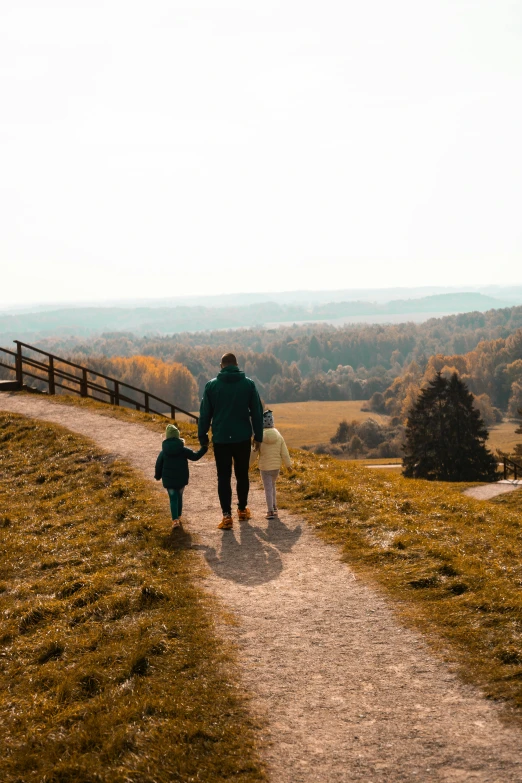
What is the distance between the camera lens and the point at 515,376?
194375 millimetres

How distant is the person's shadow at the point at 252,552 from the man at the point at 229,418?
0.54 meters

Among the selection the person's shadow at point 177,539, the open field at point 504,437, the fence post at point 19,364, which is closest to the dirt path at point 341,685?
the person's shadow at point 177,539

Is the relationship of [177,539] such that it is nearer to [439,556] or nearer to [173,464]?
[173,464]

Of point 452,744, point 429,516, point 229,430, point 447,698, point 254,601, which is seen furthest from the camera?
point 429,516

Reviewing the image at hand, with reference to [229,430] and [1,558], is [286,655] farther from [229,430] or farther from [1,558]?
[1,558]

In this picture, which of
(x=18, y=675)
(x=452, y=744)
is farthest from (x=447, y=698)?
(x=18, y=675)

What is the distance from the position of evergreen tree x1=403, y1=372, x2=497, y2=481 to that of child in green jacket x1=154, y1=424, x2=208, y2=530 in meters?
47.8

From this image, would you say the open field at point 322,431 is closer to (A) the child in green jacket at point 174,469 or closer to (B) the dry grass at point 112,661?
(A) the child in green jacket at point 174,469

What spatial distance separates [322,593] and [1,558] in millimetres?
6072

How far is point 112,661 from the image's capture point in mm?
8031

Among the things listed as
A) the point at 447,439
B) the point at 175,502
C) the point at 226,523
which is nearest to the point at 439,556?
the point at 226,523

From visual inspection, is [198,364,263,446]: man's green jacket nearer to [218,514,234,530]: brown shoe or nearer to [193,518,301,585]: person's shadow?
[218,514,234,530]: brown shoe

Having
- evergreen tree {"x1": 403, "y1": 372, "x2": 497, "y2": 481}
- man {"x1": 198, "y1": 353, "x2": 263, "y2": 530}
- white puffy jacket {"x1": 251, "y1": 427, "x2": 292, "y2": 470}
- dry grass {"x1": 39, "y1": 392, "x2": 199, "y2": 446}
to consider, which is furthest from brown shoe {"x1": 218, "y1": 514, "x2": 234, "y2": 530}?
evergreen tree {"x1": 403, "y1": 372, "x2": 497, "y2": 481}

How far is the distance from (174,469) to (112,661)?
4.79 metres
